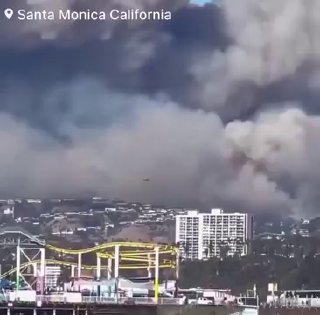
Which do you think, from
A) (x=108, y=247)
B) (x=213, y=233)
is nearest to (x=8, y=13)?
(x=108, y=247)

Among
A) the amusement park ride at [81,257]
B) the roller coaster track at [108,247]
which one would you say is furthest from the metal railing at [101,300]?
the roller coaster track at [108,247]

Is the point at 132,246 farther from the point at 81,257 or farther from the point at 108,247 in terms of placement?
the point at 81,257

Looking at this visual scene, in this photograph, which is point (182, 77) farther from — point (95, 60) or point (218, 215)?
point (218, 215)

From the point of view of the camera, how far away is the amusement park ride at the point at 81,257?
2953 mm

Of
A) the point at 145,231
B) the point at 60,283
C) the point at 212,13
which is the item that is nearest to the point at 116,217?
the point at 145,231

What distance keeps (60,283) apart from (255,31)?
3.72 feet

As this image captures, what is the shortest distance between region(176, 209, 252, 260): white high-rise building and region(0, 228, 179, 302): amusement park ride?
0.19ft

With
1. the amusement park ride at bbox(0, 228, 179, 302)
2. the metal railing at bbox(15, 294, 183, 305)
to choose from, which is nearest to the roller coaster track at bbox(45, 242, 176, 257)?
the amusement park ride at bbox(0, 228, 179, 302)

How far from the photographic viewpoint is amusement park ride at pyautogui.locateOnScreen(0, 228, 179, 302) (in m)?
2.95

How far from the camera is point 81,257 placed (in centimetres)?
298

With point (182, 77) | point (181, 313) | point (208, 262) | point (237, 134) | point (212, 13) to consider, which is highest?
point (212, 13)

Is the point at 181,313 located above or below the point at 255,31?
below

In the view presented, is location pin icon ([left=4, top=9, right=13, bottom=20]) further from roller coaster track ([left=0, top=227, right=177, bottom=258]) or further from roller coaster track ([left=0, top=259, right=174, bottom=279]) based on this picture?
roller coaster track ([left=0, top=259, right=174, bottom=279])

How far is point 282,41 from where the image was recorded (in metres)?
2.96
